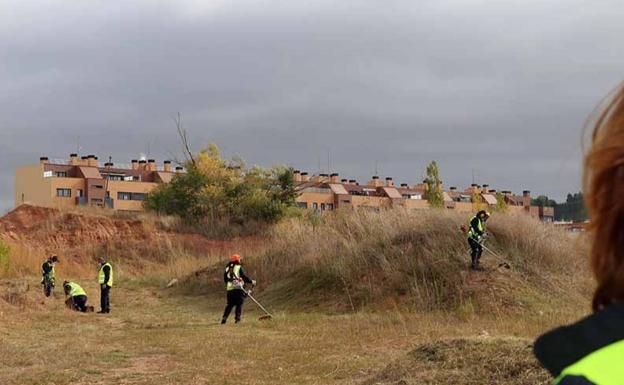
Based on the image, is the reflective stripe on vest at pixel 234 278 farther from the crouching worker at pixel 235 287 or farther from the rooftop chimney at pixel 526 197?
the rooftop chimney at pixel 526 197

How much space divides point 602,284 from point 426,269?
21486 mm

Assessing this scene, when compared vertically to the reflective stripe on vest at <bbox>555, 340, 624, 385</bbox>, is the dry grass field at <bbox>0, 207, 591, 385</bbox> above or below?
below

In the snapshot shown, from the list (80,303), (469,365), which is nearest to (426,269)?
(80,303)

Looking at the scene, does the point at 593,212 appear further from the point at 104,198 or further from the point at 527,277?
the point at 104,198

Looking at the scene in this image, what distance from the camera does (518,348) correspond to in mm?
9516

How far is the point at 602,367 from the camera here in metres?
1.21

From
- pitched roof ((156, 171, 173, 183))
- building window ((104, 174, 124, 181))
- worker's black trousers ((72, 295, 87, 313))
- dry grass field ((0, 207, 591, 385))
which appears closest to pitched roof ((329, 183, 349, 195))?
pitched roof ((156, 171, 173, 183))

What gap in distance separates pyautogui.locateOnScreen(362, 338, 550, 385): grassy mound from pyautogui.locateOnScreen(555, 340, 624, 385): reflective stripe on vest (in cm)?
748

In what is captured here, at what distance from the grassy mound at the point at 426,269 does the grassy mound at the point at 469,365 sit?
977 centimetres

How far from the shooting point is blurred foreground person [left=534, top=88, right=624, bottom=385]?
1235mm

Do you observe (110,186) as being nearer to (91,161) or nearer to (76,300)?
(91,161)

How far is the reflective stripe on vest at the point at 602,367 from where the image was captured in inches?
47.1

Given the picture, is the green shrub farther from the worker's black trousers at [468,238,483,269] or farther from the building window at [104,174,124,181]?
the worker's black trousers at [468,238,483,269]

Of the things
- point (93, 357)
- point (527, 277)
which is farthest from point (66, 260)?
point (93, 357)
